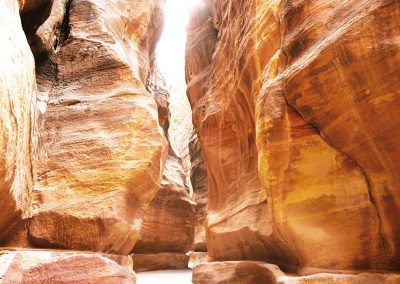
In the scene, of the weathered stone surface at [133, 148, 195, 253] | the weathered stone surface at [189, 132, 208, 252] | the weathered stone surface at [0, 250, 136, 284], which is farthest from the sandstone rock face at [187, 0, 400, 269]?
the weathered stone surface at [189, 132, 208, 252]

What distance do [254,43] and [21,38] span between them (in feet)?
12.9

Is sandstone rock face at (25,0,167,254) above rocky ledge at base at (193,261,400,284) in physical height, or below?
above

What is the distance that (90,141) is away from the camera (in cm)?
509

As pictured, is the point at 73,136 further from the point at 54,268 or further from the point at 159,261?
the point at 159,261

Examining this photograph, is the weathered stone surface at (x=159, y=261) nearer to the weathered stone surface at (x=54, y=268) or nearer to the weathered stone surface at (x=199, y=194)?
the weathered stone surface at (x=199, y=194)

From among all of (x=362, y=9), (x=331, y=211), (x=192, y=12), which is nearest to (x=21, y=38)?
(x=362, y=9)

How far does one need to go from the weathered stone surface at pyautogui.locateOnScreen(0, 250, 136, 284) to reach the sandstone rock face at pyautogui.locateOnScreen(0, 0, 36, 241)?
0.54 m

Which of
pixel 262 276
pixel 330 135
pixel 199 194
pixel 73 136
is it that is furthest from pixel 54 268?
pixel 199 194

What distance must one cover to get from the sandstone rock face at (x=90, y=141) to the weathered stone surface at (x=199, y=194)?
345 inches

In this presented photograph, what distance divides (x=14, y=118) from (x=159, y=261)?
9.30 meters

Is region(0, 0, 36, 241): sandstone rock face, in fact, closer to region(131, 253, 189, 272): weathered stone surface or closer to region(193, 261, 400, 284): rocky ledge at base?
region(193, 261, 400, 284): rocky ledge at base

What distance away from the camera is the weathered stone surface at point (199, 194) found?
14.1 meters

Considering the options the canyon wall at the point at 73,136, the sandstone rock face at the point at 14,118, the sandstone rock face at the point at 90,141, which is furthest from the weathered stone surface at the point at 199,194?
the sandstone rock face at the point at 14,118

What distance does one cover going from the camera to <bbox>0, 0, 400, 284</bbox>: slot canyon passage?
347cm
